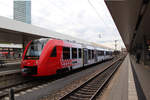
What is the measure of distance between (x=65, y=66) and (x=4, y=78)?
4086mm

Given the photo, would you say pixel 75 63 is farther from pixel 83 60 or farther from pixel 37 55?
pixel 37 55

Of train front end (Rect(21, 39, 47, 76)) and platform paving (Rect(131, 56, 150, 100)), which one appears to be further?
train front end (Rect(21, 39, 47, 76))

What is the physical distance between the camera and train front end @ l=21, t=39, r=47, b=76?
7694 millimetres

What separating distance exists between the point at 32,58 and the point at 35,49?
648 millimetres

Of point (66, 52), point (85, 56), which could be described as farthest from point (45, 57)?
point (85, 56)

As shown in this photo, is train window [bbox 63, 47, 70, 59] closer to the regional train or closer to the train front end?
the regional train

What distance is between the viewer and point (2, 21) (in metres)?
10.4

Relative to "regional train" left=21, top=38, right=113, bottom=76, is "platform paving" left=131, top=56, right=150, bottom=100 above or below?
below

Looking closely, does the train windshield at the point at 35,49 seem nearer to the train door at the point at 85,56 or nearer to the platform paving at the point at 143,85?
the platform paving at the point at 143,85

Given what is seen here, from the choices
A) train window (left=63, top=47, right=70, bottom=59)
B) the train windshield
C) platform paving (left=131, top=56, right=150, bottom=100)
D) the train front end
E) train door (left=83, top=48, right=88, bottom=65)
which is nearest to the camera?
platform paving (left=131, top=56, right=150, bottom=100)

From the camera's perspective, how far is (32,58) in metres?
7.97

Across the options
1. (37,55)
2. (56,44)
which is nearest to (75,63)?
(56,44)

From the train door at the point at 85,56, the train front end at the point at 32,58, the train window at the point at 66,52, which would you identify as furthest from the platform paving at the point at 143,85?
the train front end at the point at 32,58

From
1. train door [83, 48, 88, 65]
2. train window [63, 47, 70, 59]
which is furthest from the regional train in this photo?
train door [83, 48, 88, 65]
